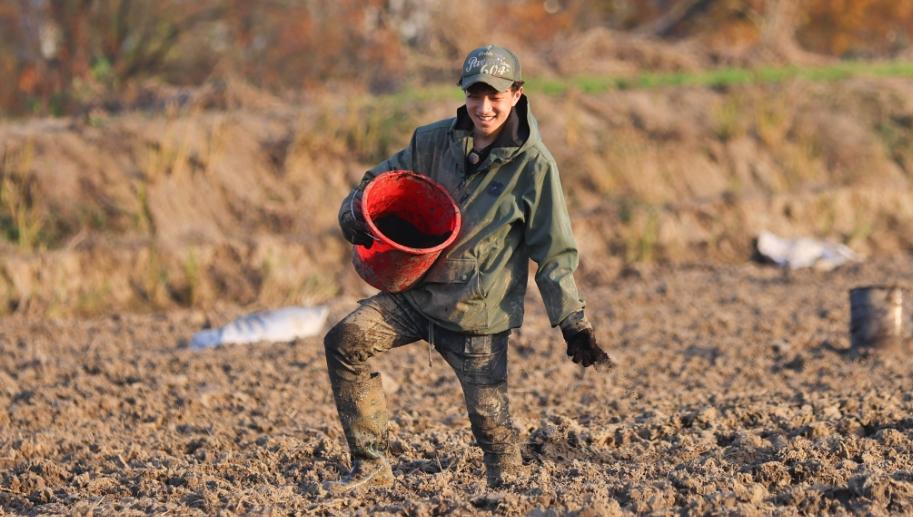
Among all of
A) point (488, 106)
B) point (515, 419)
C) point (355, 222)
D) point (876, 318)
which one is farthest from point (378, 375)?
point (876, 318)

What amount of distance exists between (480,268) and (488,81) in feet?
2.07

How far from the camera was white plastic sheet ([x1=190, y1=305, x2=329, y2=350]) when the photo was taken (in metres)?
8.09

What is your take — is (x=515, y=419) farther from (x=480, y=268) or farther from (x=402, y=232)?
(x=480, y=268)

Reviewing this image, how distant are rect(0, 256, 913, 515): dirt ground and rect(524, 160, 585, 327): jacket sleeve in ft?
2.12

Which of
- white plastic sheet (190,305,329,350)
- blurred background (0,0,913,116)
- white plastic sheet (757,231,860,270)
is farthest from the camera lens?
blurred background (0,0,913,116)

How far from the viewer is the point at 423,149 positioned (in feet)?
14.6

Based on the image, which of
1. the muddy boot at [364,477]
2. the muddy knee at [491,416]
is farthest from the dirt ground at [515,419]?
the muddy knee at [491,416]

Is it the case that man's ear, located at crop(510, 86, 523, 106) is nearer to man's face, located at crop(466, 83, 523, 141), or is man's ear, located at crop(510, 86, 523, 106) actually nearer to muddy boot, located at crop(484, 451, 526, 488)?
man's face, located at crop(466, 83, 523, 141)

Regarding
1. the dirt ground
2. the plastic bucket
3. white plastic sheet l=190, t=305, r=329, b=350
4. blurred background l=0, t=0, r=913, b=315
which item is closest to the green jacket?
the dirt ground

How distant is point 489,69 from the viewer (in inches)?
162

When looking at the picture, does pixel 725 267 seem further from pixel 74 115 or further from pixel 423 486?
pixel 423 486

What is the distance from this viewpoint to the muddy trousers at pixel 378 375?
4.32 metres

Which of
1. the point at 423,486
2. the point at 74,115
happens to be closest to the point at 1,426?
the point at 423,486

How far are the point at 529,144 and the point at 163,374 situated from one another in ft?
11.1
